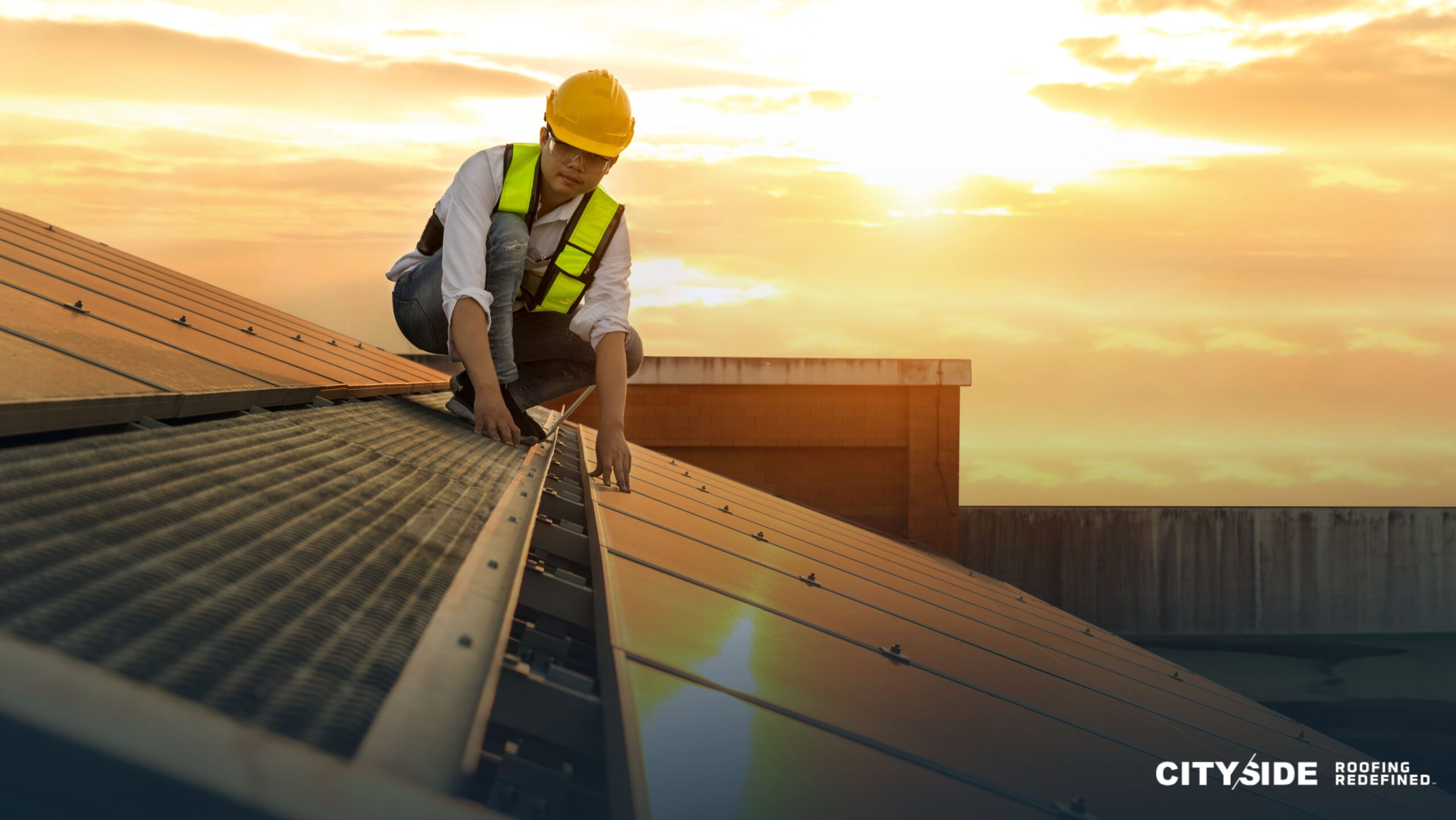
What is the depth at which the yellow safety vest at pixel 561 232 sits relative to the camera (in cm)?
365

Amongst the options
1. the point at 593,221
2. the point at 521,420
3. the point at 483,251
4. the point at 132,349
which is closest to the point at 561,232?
the point at 593,221

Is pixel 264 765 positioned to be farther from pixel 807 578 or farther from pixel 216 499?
pixel 807 578

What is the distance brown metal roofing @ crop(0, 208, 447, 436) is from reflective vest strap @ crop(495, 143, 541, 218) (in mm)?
968

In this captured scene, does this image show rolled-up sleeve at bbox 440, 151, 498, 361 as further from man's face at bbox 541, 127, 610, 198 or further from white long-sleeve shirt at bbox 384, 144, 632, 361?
man's face at bbox 541, 127, 610, 198

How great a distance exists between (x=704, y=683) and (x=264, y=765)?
2.74 feet

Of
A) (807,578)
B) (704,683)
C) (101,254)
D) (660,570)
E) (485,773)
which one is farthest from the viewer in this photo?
(101,254)

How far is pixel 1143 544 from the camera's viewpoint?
15633 millimetres

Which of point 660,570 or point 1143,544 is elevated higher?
point 660,570

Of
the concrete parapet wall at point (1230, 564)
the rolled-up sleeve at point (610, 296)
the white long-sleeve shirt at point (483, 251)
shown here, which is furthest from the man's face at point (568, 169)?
the concrete parapet wall at point (1230, 564)

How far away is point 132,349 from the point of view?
276cm

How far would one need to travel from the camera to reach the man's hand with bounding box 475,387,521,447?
11.8ft

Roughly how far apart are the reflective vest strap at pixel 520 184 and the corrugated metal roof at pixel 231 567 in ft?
5.34

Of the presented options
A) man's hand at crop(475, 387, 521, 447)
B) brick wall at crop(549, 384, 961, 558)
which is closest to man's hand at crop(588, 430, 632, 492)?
man's hand at crop(475, 387, 521, 447)

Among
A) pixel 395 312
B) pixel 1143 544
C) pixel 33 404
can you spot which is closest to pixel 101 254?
pixel 395 312
